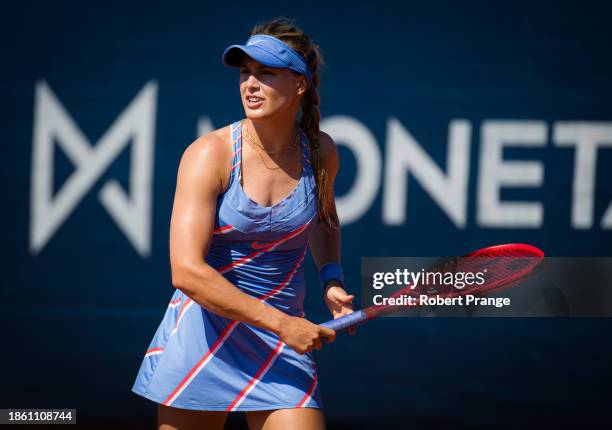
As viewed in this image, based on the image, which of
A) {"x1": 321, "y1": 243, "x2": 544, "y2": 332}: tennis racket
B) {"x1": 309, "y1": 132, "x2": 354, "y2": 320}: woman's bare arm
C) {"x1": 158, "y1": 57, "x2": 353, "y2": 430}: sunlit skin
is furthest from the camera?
{"x1": 321, "y1": 243, "x2": 544, "y2": 332}: tennis racket

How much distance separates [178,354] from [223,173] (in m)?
0.48

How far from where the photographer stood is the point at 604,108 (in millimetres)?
4328

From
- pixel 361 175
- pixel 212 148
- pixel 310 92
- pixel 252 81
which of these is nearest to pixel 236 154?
pixel 212 148

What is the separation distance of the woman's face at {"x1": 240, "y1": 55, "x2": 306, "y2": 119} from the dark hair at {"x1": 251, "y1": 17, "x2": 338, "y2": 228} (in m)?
0.09

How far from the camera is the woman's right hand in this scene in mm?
2275

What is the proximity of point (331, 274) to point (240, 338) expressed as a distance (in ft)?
1.21

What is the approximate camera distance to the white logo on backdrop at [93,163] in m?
4.42

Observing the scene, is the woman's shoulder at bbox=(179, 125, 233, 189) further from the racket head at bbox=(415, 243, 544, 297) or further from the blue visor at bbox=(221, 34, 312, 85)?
the racket head at bbox=(415, 243, 544, 297)

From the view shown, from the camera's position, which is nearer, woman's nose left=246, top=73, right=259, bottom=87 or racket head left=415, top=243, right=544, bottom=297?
→ woman's nose left=246, top=73, right=259, bottom=87

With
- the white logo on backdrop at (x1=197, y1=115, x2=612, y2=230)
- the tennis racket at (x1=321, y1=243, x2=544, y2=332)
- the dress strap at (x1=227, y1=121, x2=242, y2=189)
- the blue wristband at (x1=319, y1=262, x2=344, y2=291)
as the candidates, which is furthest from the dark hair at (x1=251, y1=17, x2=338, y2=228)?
the white logo on backdrop at (x1=197, y1=115, x2=612, y2=230)

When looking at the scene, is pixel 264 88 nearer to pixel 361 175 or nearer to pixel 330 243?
pixel 330 243

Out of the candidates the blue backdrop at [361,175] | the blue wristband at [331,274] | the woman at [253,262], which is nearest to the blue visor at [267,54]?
the woman at [253,262]

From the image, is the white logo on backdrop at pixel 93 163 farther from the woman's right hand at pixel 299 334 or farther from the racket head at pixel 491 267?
the woman's right hand at pixel 299 334

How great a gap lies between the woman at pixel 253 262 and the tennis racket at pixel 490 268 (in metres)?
0.47
